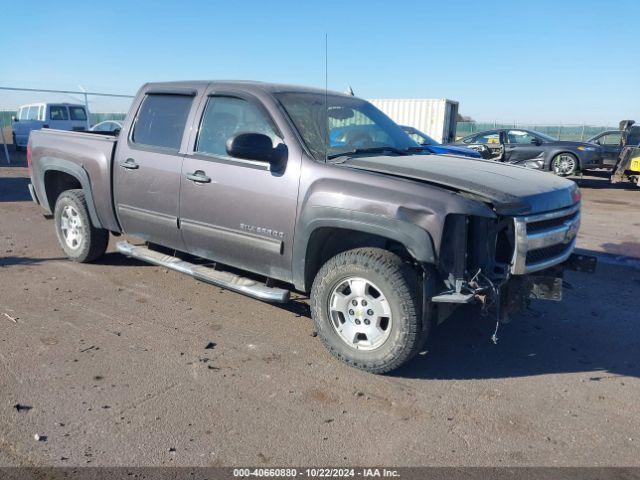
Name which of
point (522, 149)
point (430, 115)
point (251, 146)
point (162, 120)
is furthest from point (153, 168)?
point (430, 115)

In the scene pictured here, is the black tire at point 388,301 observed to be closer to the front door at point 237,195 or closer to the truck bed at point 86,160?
the front door at point 237,195

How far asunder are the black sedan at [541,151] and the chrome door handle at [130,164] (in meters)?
11.6

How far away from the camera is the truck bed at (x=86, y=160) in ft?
17.3

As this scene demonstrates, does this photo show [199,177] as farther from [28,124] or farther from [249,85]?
[28,124]

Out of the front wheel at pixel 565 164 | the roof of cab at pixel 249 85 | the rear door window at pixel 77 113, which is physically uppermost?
the roof of cab at pixel 249 85

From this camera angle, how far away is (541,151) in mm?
15328

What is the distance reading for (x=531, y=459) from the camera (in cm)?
284

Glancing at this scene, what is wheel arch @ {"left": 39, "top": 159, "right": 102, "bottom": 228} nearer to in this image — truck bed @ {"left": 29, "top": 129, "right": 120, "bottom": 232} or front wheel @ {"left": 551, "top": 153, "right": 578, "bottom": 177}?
truck bed @ {"left": 29, "top": 129, "right": 120, "bottom": 232}

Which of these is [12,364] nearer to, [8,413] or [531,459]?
[8,413]

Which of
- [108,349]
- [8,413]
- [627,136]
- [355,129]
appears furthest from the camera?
[627,136]

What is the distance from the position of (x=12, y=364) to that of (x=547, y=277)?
3.71 metres

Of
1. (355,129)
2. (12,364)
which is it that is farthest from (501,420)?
(12,364)

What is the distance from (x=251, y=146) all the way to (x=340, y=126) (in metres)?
1.09

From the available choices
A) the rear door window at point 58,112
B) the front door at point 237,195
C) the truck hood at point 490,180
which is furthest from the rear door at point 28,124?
the truck hood at point 490,180
